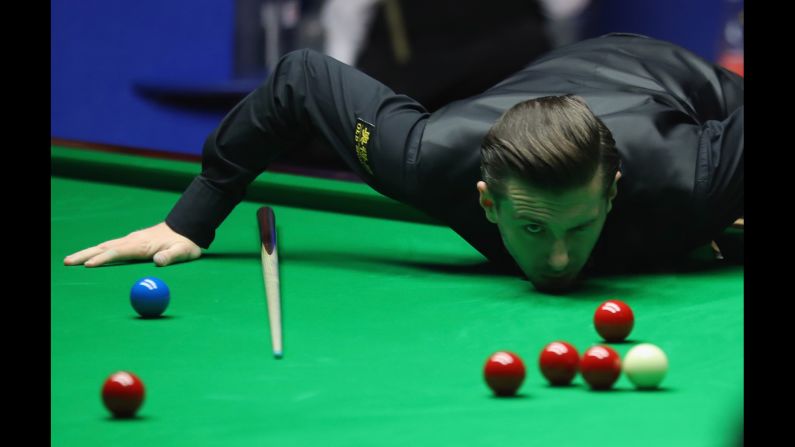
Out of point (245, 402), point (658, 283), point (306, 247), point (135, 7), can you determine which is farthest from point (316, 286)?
point (135, 7)

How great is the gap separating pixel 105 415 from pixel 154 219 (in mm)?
2277

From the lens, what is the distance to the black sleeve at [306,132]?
357 cm

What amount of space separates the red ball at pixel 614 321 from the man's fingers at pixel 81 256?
1.59 m

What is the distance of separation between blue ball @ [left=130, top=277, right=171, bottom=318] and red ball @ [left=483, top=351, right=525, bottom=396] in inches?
38.3

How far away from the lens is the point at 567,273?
10.8 feet

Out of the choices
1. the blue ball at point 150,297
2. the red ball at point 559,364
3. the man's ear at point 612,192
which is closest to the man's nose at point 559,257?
the man's ear at point 612,192

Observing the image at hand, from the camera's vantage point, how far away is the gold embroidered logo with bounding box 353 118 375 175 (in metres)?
3.60

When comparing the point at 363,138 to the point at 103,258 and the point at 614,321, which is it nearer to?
the point at 103,258

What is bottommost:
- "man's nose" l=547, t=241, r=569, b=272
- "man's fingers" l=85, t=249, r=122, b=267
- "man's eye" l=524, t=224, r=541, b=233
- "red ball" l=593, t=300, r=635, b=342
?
"red ball" l=593, t=300, r=635, b=342

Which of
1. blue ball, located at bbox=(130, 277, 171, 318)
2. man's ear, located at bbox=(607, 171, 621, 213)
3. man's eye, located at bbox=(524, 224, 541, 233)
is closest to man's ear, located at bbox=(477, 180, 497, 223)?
man's eye, located at bbox=(524, 224, 541, 233)

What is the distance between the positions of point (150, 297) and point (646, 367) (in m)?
1.20

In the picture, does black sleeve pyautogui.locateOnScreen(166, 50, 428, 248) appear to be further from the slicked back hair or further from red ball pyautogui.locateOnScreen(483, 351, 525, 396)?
red ball pyautogui.locateOnScreen(483, 351, 525, 396)

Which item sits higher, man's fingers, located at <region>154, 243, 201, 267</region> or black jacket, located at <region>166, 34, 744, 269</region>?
black jacket, located at <region>166, 34, 744, 269</region>

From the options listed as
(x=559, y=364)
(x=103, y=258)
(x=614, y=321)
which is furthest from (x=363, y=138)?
(x=559, y=364)
